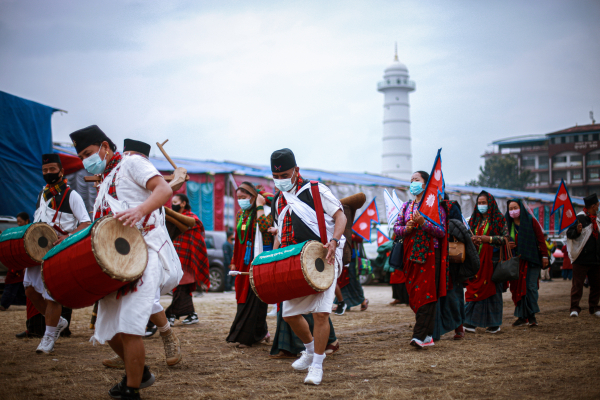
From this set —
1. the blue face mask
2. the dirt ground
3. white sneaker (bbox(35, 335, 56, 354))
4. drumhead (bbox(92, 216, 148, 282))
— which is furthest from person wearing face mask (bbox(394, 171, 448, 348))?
white sneaker (bbox(35, 335, 56, 354))

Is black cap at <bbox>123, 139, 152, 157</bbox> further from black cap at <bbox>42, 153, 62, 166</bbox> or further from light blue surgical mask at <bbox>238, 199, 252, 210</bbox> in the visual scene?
light blue surgical mask at <bbox>238, 199, 252, 210</bbox>

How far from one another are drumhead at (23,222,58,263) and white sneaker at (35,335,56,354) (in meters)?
0.85

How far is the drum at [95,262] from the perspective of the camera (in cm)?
365

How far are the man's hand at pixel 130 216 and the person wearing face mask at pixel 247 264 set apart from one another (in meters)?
3.09

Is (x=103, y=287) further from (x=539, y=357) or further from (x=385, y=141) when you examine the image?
(x=385, y=141)

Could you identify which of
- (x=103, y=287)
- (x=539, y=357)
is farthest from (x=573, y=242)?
(x=103, y=287)

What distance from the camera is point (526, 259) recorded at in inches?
328

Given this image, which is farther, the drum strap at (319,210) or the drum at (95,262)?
the drum strap at (319,210)

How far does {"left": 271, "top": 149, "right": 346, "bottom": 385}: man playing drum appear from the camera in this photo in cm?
492

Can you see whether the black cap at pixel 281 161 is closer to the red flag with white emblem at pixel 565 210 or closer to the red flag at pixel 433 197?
the red flag at pixel 433 197

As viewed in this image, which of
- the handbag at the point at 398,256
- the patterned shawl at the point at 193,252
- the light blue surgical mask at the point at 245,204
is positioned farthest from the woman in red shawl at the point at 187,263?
the handbag at the point at 398,256

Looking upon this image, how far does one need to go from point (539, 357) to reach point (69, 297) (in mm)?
4584

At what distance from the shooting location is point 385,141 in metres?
79.2

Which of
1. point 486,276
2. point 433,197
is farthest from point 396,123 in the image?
point 433,197
